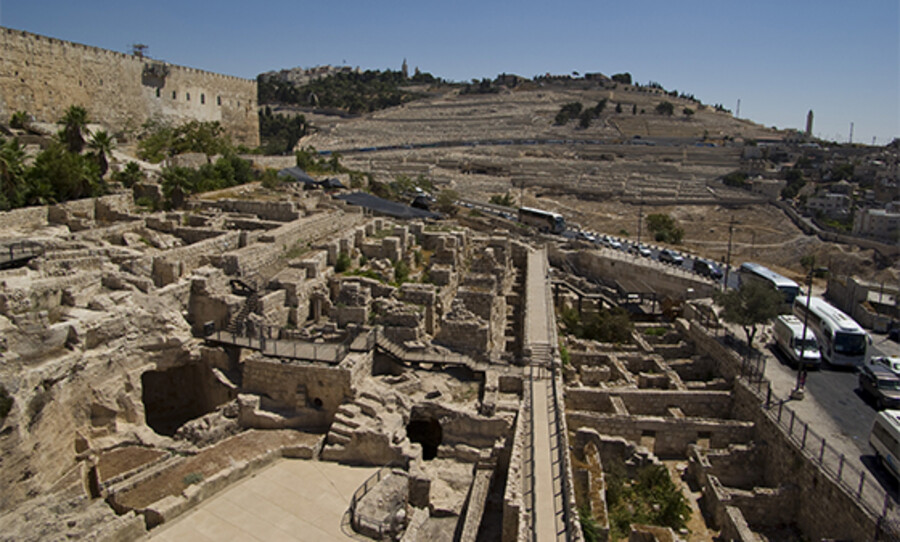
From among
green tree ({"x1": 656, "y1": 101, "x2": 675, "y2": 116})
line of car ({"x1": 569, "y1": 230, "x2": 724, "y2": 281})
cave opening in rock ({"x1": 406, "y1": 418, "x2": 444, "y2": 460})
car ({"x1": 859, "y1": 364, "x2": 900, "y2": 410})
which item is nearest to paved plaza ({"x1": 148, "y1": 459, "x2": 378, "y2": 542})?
cave opening in rock ({"x1": 406, "y1": 418, "x2": 444, "y2": 460})

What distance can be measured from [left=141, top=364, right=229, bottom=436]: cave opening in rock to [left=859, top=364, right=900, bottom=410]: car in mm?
16827

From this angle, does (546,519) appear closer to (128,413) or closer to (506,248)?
(128,413)

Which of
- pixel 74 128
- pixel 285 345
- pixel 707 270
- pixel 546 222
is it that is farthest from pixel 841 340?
pixel 74 128

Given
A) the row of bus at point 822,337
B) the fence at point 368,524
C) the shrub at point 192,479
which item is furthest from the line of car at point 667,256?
the shrub at point 192,479

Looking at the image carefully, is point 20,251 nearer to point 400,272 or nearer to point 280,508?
point 280,508

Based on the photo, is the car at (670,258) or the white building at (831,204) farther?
the white building at (831,204)

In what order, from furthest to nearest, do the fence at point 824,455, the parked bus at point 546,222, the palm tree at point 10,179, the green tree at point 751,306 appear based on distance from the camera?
the parked bus at point 546,222 → the palm tree at point 10,179 → the green tree at point 751,306 → the fence at point 824,455

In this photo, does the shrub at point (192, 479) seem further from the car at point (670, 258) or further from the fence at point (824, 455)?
the car at point (670, 258)

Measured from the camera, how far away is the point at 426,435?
15133mm

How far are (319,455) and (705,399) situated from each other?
36.2ft

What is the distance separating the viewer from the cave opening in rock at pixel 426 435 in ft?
49.2

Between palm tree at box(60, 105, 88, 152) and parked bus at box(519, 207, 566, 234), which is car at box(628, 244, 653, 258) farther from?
palm tree at box(60, 105, 88, 152)

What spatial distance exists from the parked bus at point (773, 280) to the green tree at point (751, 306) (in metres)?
2.42

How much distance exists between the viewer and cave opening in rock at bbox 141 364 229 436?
16.0 m
